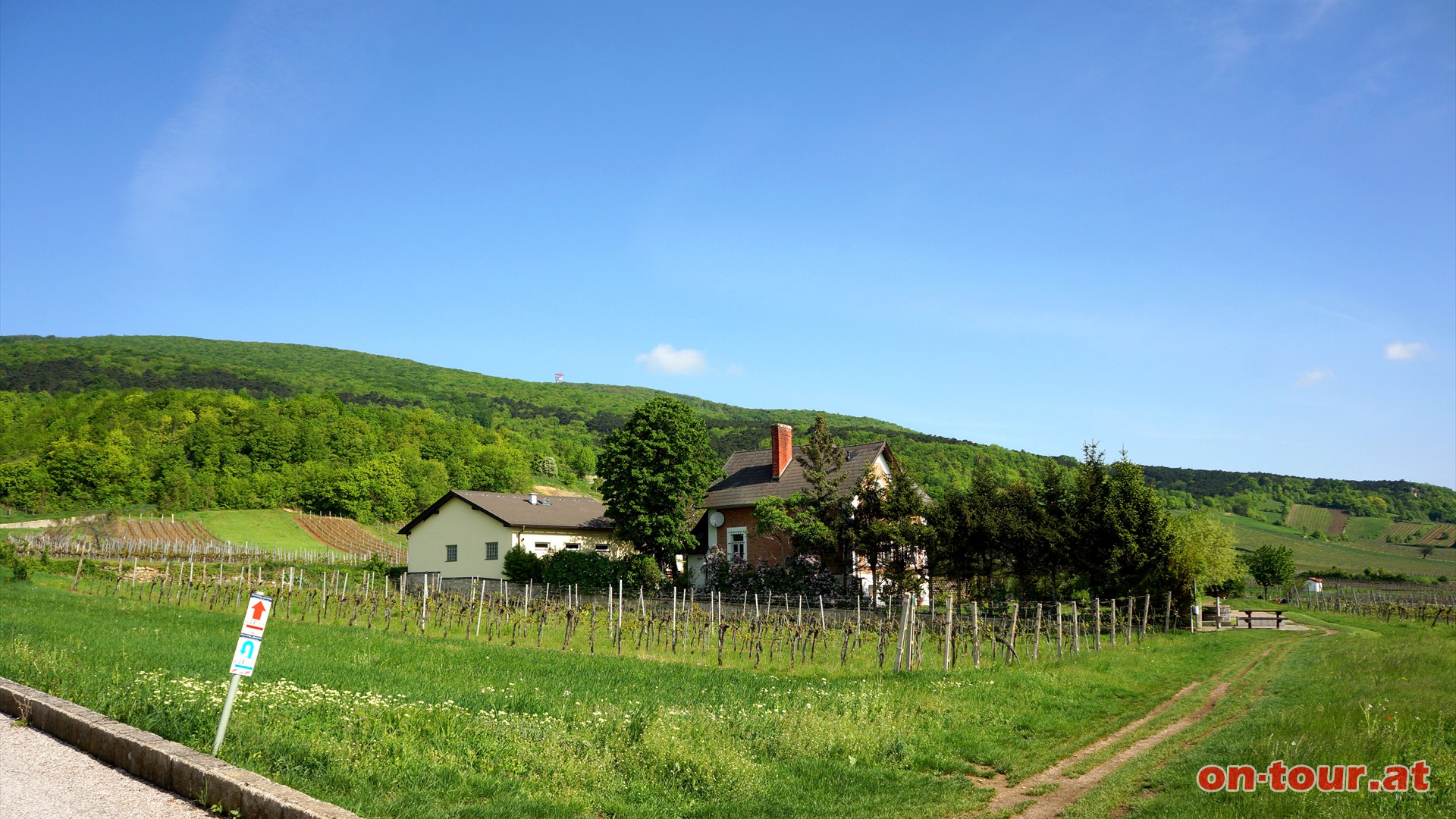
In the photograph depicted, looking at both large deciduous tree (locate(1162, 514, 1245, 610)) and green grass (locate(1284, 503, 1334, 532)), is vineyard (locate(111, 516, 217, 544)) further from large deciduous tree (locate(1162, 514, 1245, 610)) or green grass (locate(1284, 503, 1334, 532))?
green grass (locate(1284, 503, 1334, 532))

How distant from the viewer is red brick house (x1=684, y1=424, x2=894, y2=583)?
40.0 m

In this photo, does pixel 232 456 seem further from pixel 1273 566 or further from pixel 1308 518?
pixel 1308 518

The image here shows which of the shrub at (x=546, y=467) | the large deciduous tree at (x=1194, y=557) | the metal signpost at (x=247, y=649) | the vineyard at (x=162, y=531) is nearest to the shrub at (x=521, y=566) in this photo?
the large deciduous tree at (x=1194, y=557)

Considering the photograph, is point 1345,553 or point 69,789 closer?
point 69,789

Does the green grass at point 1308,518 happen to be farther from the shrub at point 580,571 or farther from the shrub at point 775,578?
the shrub at point 580,571

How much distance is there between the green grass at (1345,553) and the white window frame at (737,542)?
4955 centimetres

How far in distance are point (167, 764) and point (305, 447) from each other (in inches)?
4461

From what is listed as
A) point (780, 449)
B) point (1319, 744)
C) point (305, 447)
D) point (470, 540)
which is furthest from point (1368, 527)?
point (305, 447)

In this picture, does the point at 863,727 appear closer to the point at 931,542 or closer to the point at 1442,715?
the point at 1442,715

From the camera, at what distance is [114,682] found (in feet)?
31.2

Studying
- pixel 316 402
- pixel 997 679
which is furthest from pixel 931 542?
pixel 316 402

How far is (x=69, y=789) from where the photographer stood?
21.6ft

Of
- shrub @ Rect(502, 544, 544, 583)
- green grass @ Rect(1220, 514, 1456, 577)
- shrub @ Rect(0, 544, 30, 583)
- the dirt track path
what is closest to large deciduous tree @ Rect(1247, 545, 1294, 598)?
green grass @ Rect(1220, 514, 1456, 577)

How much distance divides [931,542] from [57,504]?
97.5m
